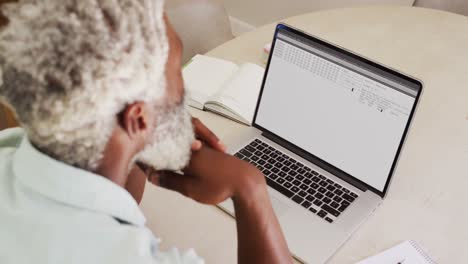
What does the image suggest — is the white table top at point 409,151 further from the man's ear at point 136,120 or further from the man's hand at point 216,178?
the man's ear at point 136,120

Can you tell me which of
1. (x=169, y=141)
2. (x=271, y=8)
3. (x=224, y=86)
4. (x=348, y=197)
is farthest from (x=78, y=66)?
(x=271, y=8)

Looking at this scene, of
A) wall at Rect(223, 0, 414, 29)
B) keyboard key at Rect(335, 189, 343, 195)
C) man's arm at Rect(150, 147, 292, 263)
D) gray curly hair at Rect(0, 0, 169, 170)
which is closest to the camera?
gray curly hair at Rect(0, 0, 169, 170)

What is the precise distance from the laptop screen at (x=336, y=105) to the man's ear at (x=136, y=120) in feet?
1.69

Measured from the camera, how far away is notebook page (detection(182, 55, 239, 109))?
1359 mm

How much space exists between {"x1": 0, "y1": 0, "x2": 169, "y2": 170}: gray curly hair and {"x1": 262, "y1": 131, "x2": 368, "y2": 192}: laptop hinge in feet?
1.87

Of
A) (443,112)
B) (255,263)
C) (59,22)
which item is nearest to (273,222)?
(255,263)

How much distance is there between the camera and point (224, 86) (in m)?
1.39

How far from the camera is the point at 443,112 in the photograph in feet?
4.57

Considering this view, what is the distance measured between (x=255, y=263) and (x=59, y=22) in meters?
0.51

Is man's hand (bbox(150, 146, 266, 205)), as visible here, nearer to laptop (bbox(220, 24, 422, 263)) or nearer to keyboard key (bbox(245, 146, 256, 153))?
laptop (bbox(220, 24, 422, 263))

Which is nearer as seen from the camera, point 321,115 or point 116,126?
point 116,126

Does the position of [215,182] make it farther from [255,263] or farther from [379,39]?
[379,39]

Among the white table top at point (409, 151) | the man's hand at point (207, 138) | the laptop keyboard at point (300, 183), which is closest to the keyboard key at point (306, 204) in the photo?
the laptop keyboard at point (300, 183)

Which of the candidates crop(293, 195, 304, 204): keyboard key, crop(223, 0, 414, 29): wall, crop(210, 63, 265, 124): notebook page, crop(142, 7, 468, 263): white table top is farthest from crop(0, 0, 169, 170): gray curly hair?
crop(223, 0, 414, 29): wall
